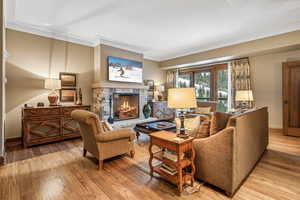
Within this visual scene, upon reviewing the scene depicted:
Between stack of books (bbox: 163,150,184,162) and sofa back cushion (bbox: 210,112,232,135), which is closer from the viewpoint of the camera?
stack of books (bbox: 163,150,184,162)

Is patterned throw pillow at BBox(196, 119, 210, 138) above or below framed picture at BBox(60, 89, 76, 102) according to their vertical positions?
below

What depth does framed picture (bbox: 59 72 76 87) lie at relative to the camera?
164 inches

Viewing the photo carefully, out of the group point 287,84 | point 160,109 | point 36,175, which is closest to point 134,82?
point 160,109

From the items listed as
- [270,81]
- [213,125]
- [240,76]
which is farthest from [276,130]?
[213,125]

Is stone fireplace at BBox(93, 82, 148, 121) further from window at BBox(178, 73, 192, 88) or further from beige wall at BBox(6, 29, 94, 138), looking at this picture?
window at BBox(178, 73, 192, 88)

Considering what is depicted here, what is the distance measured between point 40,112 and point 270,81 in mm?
6501

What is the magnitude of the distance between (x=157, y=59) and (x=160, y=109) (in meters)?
2.39

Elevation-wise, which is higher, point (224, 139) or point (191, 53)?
point (191, 53)

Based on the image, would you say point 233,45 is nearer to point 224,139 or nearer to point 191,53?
point 191,53

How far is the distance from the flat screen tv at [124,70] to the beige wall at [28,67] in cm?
111

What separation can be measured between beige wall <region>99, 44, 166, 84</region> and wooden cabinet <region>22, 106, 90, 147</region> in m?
1.51

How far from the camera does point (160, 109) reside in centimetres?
619

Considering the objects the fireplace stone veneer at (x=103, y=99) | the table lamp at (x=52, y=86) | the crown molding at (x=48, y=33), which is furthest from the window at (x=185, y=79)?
the table lamp at (x=52, y=86)

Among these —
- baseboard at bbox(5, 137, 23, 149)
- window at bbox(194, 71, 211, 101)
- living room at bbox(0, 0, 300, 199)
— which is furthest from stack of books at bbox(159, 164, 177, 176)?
window at bbox(194, 71, 211, 101)
